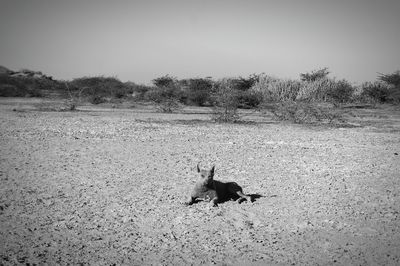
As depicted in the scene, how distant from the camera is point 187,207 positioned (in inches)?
252

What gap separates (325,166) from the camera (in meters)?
9.70

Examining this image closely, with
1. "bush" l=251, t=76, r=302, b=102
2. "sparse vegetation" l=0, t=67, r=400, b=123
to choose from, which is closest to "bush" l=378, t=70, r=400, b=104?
"sparse vegetation" l=0, t=67, r=400, b=123

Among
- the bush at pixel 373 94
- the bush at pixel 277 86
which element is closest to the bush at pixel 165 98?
the bush at pixel 277 86

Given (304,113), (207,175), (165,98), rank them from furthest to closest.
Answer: (165,98) < (304,113) < (207,175)

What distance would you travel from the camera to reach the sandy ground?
4.82 meters

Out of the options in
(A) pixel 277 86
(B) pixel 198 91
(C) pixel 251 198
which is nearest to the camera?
(C) pixel 251 198

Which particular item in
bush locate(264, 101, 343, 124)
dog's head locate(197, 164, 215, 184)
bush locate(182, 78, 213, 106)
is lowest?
dog's head locate(197, 164, 215, 184)

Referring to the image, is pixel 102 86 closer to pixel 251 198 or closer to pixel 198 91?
pixel 198 91

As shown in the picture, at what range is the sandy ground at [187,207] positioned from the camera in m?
4.82

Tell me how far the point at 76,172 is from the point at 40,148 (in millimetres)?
3385

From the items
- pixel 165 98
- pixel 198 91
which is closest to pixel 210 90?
pixel 198 91

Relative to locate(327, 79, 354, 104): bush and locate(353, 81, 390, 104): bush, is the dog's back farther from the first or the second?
locate(353, 81, 390, 104): bush

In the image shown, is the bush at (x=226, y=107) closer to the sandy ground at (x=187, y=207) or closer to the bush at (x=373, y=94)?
the sandy ground at (x=187, y=207)

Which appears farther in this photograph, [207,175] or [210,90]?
[210,90]
